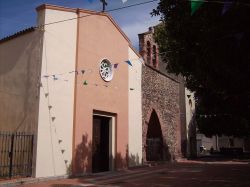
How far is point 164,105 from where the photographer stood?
23.8 meters

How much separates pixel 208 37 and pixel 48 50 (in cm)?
709

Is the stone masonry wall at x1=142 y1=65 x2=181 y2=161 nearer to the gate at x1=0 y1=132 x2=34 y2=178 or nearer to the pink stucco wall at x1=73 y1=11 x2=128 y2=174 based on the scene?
the pink stucco wall at x1=73 y1=11 x2=128 y2=174

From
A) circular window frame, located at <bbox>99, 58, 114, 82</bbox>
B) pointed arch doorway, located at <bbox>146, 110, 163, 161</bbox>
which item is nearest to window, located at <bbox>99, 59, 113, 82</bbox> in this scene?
circular window frame, located at <bbox>99, 58, 114, 82</bbox>

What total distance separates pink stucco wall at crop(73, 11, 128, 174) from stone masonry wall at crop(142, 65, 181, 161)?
8.94ft

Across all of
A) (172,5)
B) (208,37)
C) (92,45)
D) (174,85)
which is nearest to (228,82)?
(208,37)

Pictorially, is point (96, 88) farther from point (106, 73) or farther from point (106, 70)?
point (106, 70)

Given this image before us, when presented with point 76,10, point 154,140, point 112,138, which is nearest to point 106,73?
point 112,138

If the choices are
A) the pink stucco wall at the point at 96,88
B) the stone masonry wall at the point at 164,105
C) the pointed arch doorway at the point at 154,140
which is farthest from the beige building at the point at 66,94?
the pointed arch doorway at the point at 154,140

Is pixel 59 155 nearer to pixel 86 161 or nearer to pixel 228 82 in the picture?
pixel 86 161

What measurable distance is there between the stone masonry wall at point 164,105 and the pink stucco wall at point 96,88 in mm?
2724

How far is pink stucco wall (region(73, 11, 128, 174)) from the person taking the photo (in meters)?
14.9

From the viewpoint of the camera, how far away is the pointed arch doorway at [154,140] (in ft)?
74.3

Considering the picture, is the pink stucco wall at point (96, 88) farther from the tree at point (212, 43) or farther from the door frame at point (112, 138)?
the tree at point (212, 43)

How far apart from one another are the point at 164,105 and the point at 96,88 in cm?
876
